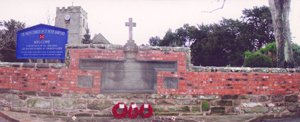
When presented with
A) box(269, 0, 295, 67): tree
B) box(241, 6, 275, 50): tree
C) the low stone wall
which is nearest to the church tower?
box(241, 6, 275, 50): tree

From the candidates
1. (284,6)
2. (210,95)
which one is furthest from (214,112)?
(284,6)

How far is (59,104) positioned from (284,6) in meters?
8.18

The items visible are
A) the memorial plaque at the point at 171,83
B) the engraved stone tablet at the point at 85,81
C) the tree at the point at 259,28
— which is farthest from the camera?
the tree at the point at 259,28

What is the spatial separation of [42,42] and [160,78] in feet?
11.6

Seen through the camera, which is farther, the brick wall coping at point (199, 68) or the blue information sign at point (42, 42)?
the blue information sign at point (42, 42)

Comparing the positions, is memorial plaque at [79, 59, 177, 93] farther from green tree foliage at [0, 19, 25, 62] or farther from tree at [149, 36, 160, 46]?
tree at [149, 36, 160, 46]

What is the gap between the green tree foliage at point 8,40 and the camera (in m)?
21.3

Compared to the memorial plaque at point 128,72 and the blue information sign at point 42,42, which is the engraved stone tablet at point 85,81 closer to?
the memorial plaque at point 128,72

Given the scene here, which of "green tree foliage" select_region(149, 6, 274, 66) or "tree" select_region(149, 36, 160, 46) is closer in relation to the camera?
"green tree foliage" select_region(149, 6, 274, 66)

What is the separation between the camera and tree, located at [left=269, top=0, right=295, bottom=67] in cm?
890

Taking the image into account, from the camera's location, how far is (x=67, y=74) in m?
6.83

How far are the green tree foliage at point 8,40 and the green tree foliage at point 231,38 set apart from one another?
2105cm

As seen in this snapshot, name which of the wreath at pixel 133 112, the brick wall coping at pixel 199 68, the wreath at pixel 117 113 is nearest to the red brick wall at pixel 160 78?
the brick wall coping at pixel 199 68

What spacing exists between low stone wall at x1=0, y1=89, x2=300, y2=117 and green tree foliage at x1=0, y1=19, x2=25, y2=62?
53.4 feet
